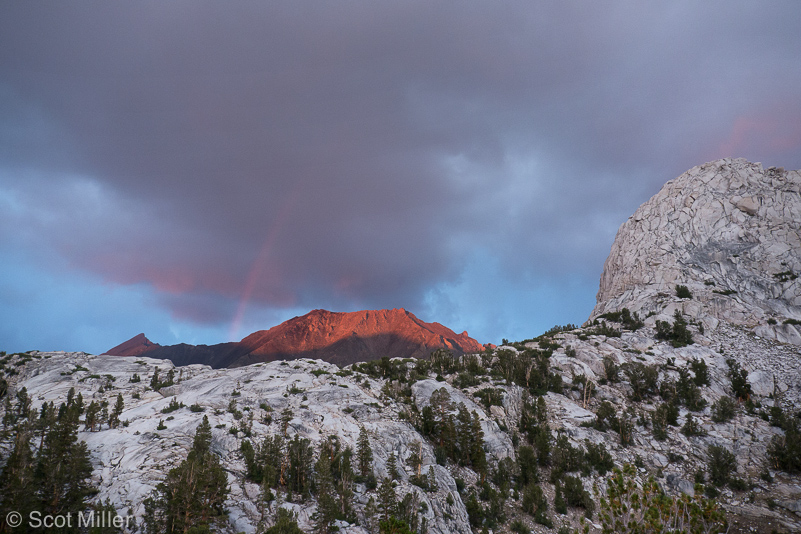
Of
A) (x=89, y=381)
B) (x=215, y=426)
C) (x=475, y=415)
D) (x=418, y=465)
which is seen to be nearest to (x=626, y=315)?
(x=475, y=415)

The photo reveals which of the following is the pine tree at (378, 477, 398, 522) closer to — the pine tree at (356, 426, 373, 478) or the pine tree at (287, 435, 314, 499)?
the pine tree at (356, 426, 373, 478)

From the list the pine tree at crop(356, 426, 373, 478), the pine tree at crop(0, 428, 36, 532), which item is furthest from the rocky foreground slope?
the pine tree at crop(0, 428, 36, 532)

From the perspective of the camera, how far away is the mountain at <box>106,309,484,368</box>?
156375mm

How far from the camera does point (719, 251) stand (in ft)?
271

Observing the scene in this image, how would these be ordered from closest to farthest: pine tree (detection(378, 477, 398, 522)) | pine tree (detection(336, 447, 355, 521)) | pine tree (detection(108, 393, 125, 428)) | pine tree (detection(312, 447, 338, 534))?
1. pine tree (detection(312, 447, 338, 534))
2. pine tree (detection(336, 447, 355, 521))
3. pine tree (detection(378, 477, 398, 522))
4. pine tree (detection(108, 393, 125, 428))

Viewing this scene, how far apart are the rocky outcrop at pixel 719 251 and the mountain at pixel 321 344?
265 ft

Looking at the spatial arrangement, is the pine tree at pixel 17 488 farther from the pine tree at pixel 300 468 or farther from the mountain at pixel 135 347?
the mountain at pixel 135 347

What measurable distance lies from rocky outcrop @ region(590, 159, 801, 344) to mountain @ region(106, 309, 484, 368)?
265 feet

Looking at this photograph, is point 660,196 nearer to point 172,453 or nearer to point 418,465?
point 418,465

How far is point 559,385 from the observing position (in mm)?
51938

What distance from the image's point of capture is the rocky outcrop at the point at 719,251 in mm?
70062

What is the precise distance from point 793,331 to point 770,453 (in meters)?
39.5

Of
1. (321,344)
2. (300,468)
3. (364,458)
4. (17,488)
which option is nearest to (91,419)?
(17,488)

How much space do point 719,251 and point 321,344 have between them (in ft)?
499
